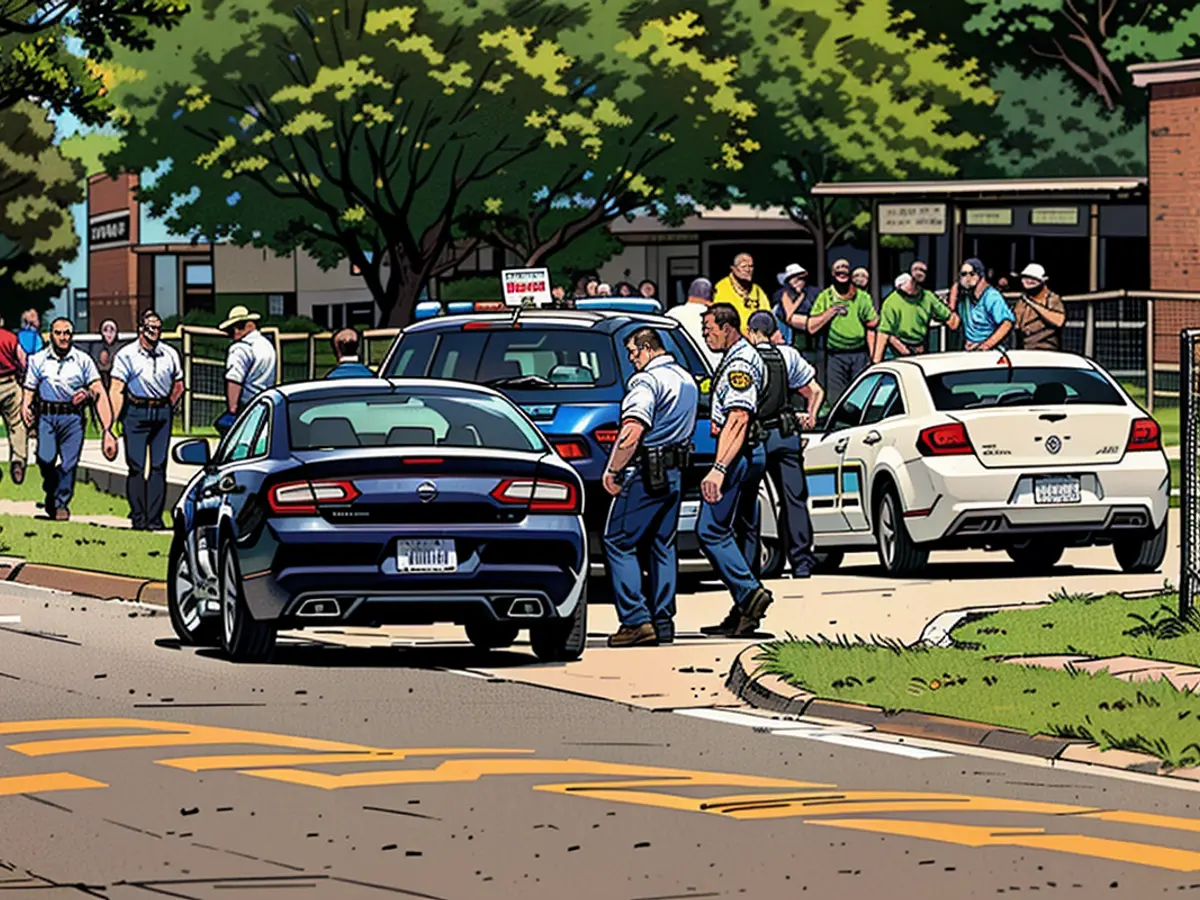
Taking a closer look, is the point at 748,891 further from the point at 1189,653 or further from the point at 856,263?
the point at 856,263

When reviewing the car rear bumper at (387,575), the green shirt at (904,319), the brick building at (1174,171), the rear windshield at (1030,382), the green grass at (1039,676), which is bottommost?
the green grass at (1039,676)

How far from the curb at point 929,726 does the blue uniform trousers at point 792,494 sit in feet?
17.6

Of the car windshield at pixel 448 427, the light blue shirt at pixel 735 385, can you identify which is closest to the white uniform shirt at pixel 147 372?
the car windshield at pixel 448 427

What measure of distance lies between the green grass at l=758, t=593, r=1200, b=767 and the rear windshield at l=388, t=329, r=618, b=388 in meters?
3.25

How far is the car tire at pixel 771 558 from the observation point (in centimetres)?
2036

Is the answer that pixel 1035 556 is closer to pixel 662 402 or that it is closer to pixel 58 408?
pixel 662 402

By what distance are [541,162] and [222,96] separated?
687 centimetres

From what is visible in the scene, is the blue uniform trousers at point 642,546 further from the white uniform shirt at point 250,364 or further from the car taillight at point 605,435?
the white uniform shirt at point 250,364

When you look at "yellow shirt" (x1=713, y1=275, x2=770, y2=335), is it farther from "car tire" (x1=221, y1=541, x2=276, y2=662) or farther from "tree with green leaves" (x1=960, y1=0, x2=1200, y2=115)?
"tree with green leaves" (x1=960, y1=0, x2=1200, y2=115)

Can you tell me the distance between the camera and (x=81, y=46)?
1457 inches

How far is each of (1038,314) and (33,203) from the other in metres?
83.0

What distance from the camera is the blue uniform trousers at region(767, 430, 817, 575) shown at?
1988cm

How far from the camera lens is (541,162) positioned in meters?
62.6

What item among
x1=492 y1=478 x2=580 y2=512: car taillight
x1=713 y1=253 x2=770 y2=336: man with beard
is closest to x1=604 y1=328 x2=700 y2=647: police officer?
x1=492 y1=478 x2=580 y2=512: car taillight
